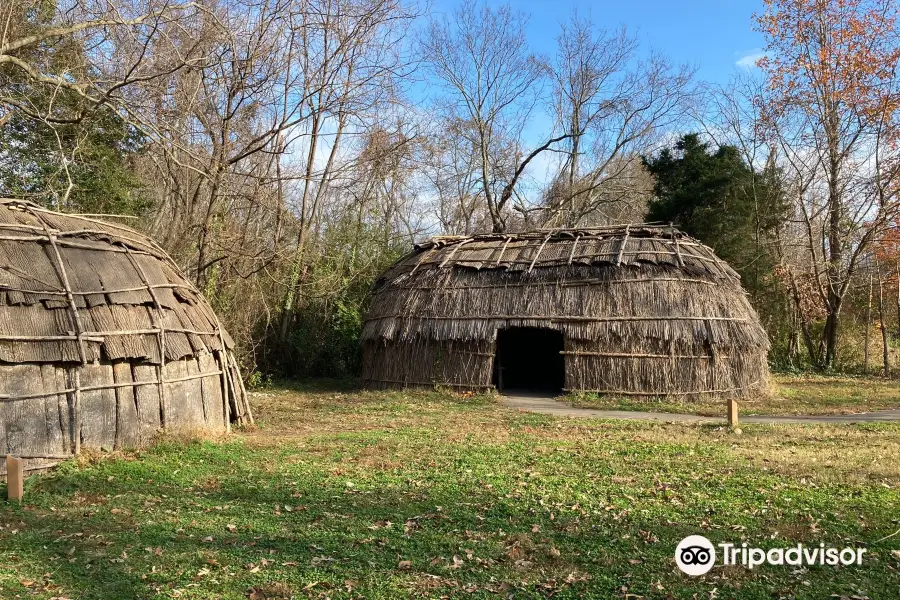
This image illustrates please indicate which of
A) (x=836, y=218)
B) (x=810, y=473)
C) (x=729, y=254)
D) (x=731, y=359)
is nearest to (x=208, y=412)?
(x=810, y=473)

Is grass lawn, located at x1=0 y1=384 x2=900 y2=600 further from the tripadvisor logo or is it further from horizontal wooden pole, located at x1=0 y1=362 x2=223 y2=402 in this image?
horizontal wooden pole, located at x1=0 y1=362 x2=223 y2=402

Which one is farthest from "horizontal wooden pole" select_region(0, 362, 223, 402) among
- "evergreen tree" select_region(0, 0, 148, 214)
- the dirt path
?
the dirt path

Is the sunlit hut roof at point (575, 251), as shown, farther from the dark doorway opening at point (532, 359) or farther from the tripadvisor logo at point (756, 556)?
the tripadvisor logo at point (756, 556)

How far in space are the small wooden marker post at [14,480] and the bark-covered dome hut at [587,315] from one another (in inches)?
420

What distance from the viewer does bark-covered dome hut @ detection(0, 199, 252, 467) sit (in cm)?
825

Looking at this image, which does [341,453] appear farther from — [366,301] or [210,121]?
[366,301]

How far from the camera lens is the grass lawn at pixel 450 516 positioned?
5.05 meters

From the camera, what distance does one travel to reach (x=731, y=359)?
16250 millimetres

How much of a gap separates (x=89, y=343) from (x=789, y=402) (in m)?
14.6

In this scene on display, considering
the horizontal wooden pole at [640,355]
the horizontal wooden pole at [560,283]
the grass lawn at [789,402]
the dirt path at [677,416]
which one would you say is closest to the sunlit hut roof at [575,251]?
the horizontal wooden pole at [560,283]

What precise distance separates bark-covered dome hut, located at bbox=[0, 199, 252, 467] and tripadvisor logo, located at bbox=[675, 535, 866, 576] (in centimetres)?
721

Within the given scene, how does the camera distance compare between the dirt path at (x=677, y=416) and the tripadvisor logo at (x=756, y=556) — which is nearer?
the tripadvisor logo at (x=756, y=556)

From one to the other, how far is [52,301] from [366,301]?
1489 centimetres

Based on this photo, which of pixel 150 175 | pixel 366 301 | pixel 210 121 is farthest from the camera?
pixel 366 301
